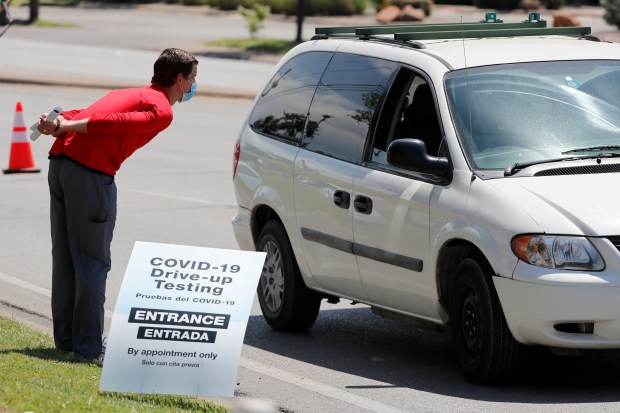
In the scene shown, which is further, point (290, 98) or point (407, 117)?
point (290, 98)

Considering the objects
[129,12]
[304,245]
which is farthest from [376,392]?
[129,12]

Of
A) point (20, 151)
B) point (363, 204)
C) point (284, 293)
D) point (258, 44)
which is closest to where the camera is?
point (363, 204)

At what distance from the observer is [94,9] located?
222ft

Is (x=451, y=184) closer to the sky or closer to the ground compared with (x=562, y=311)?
closer to the sky

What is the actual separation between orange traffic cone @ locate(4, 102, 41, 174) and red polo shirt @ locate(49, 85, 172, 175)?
9.53 m

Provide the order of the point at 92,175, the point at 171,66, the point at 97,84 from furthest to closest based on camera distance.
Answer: the point at 97,84
the point at 171,66
the point at 92,175

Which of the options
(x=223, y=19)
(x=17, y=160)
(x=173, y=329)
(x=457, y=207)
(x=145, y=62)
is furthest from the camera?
(x=223, y=19)

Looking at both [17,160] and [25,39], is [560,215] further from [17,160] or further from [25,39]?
[25,39]

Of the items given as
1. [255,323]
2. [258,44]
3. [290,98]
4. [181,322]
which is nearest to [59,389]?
[181,322]

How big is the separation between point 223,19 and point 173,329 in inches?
2184

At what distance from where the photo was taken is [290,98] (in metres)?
9.02

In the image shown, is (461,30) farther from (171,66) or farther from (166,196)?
(166,196)

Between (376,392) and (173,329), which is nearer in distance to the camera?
(173,329)

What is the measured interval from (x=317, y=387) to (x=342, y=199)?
128 centimetres
